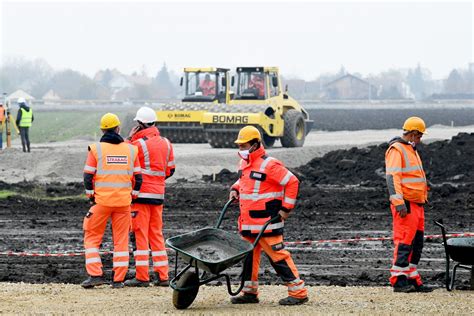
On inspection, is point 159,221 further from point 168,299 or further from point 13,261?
point 13,261

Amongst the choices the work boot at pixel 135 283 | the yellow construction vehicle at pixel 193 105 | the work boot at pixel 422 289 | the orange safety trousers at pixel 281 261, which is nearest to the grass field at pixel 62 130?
the yellow construction vehicle at pixel 193 105

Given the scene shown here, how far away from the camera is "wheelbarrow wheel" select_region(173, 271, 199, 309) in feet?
34.9

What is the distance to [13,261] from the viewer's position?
14.6 meters

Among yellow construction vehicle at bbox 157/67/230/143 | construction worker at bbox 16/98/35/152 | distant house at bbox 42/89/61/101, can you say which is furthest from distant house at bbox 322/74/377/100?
construction worker at bbox 16/98/35/152

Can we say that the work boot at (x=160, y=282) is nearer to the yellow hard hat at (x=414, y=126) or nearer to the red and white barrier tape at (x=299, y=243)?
the red and white barrier tape at (x=299, y=243)

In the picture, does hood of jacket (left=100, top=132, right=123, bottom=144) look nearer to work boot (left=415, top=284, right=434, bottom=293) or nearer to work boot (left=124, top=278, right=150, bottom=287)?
work boot (left=124, top=278, right=150, bottom=287)

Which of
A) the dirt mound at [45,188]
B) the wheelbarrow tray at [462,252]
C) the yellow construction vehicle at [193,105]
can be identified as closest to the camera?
the wheelbarrow tray at [462,252]

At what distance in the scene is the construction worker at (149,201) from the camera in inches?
485

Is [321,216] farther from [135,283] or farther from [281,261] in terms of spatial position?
[281,261]

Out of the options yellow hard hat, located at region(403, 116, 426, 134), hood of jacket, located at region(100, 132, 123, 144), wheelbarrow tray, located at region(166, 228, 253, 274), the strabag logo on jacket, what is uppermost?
yellow hard hat, located at region(403, 116, 426, 134)

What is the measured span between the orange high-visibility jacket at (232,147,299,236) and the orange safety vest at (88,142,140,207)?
1720 mm

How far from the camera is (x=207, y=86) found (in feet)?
121

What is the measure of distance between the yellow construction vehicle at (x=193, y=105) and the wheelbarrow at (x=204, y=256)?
23.3 metres

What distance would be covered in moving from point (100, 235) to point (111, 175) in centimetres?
72
